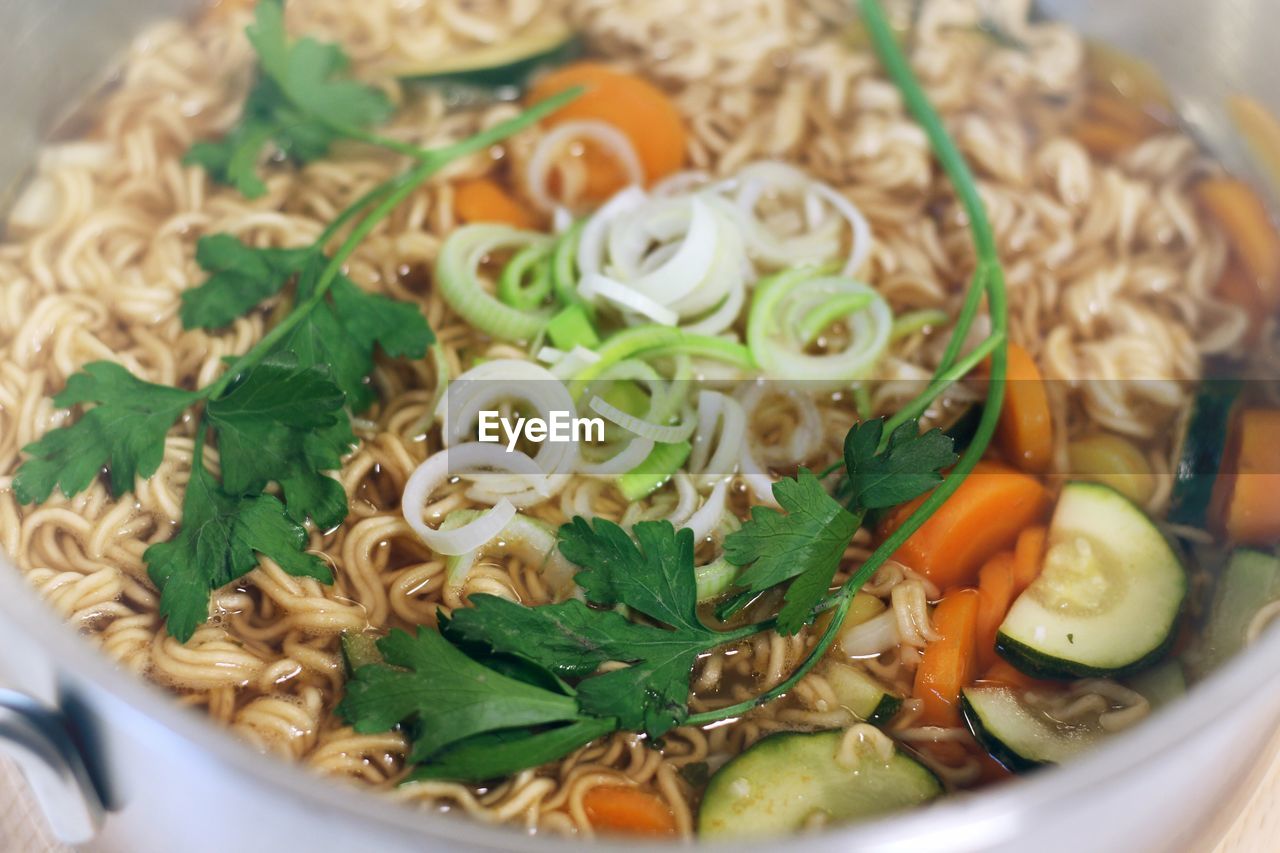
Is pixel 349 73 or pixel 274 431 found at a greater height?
pixel 349 73

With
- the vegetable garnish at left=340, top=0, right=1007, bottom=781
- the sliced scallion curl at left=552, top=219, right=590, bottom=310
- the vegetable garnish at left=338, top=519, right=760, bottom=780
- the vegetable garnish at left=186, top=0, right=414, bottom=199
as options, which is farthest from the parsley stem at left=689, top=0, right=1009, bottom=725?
the vegetable garnish at left=186, top=0, right=414, bottom=199

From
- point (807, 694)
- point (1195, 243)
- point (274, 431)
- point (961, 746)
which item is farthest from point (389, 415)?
point (1195, 243)

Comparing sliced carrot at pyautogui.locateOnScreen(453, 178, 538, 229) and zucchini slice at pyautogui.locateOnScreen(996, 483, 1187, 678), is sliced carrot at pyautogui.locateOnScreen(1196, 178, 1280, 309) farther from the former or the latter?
sliced carrot at pyautogui.locateOnScreen(453, 178, 538, 229)

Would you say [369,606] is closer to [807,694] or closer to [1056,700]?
[807,694]

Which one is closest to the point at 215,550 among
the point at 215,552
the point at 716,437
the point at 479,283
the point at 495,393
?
the point at 215,552

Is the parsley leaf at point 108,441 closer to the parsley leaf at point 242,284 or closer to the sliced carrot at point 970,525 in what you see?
the parsley leaf at point 242,284
